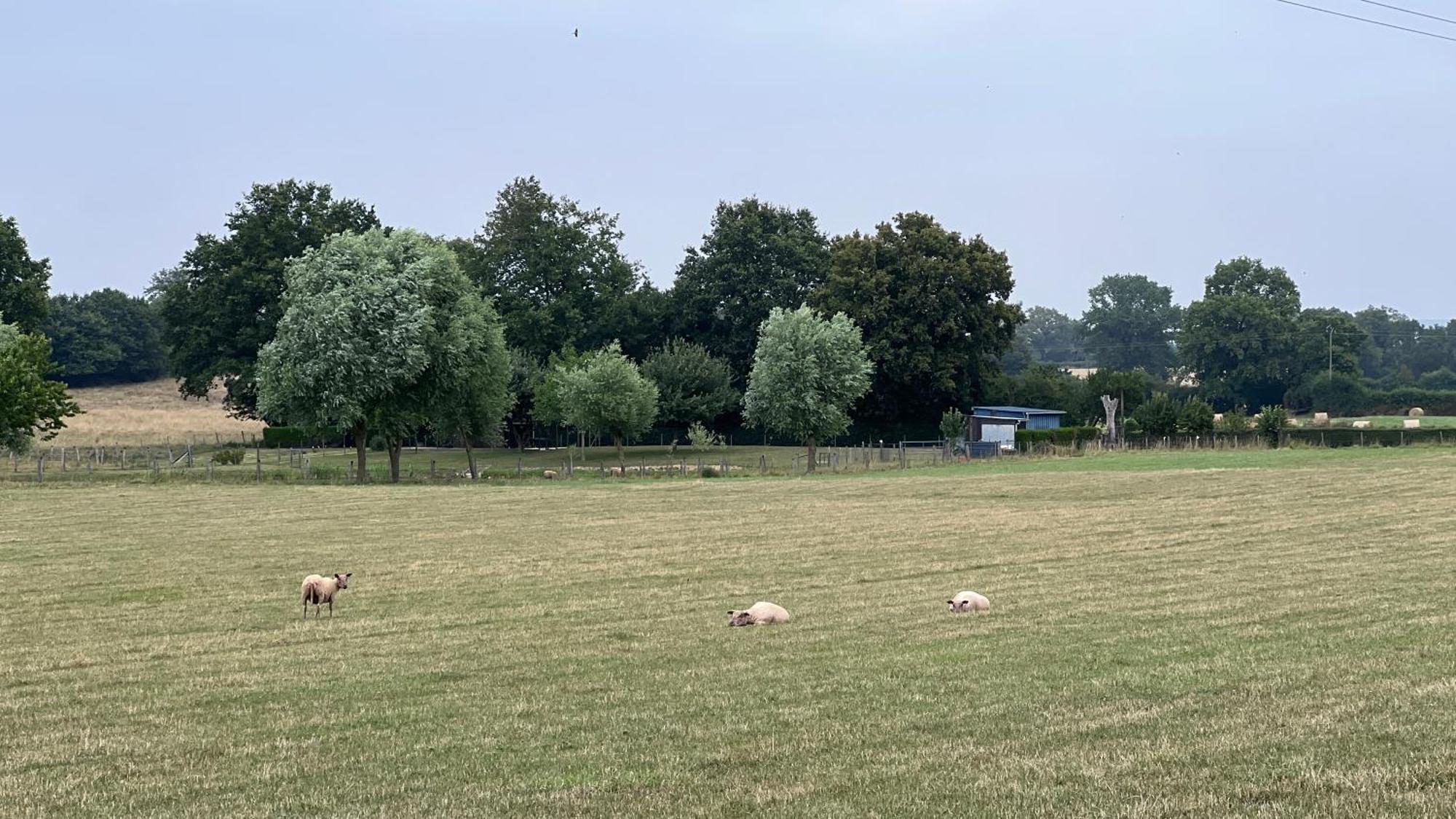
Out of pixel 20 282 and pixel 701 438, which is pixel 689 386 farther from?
pixel 20 282

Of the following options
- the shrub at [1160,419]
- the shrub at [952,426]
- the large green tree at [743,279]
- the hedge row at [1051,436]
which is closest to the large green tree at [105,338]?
the large green tree at [743,279]

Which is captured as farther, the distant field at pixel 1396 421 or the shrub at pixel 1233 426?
the distant field at pixel 1396 421

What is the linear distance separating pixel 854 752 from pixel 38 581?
786 inches

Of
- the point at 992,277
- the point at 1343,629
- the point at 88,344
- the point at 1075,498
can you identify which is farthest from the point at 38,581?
the point at 88,344

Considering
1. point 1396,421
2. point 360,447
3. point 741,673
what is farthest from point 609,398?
point 1396,421

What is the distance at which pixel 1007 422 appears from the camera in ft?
288

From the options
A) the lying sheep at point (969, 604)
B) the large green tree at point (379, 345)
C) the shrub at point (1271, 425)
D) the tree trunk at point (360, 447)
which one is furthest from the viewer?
the shrub at point (1271, 425)

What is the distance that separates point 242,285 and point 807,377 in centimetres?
4407

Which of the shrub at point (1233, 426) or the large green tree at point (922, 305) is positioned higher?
the large green tree at point (922, 305)

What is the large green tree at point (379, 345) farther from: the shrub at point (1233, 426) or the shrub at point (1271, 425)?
the shrub at point (1271, 425)

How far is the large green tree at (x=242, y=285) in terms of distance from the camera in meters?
92.6

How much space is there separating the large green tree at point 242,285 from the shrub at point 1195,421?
61.2 m

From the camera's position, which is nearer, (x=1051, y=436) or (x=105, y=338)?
(x=1051, y=436)

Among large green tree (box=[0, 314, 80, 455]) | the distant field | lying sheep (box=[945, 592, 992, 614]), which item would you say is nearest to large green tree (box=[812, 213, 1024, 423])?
the distant field
